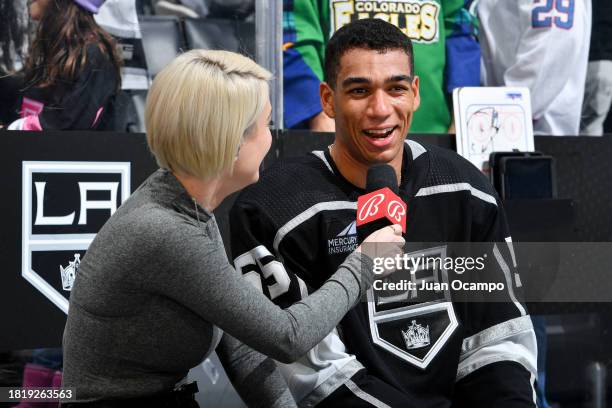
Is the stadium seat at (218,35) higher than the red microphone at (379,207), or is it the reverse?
the stadium seat at (218,35)

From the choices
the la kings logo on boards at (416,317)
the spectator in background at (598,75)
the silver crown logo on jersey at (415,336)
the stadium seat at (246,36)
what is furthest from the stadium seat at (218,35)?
the spectator in background at (598,75)

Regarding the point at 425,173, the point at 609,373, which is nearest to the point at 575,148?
the point at 609,373

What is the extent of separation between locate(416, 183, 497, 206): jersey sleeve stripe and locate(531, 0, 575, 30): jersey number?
1392 mm

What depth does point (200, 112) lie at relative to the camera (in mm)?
1592

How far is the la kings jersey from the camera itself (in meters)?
1.98

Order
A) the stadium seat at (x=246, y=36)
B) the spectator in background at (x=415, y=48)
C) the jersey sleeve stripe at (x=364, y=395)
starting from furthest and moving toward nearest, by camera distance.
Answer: the spectator in background at (x=415, y=48) → the stadium seat at (x=246, y=36) → the jersey sleeve stripe at (x=364, y=395)

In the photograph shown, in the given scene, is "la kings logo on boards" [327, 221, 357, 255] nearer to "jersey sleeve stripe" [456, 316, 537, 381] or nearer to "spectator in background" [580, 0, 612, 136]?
"jersey sleeve stripe" [456, 316, 537, 381]

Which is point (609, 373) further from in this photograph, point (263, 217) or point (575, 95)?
point (263, 217)

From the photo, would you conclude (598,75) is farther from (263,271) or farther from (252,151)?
(252,151)

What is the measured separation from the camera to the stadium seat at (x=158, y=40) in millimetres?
2637

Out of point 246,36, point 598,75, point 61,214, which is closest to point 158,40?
point 246,36

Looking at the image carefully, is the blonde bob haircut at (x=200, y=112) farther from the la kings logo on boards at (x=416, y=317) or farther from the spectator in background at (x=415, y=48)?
the spectator in background at (x=415, y=48)

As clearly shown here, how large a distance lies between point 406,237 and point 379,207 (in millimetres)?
371

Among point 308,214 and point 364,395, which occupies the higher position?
point 308,214
